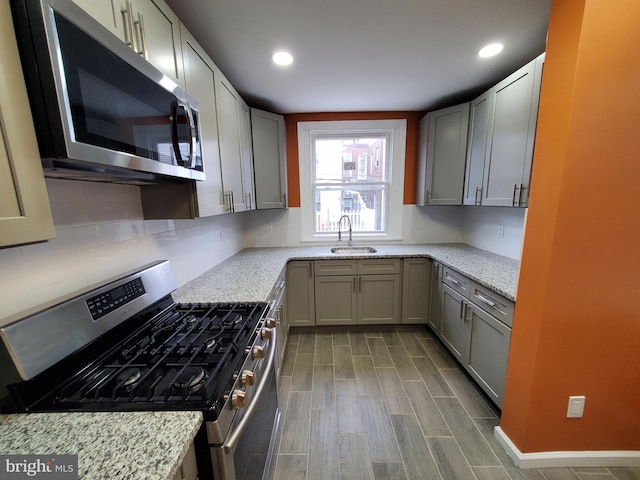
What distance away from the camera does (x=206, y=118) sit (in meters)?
1.49

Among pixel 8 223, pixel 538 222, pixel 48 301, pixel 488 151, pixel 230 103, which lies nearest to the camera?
pixel 8 223

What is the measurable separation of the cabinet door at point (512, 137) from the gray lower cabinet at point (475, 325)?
0.73 m

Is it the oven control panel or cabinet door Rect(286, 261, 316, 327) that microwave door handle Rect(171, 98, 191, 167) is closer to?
the oven control panel

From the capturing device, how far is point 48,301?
87cm

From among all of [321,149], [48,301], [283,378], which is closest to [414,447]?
[283,378]

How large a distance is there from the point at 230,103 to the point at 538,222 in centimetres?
211

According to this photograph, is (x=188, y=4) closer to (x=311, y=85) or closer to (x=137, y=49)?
(x=137, y=49)

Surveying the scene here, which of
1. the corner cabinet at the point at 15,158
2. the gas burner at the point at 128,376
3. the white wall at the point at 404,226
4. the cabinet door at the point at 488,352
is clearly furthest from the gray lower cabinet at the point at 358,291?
the corner cabinet at the point at 15,158

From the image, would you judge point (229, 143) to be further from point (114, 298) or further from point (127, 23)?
point (114, 298)

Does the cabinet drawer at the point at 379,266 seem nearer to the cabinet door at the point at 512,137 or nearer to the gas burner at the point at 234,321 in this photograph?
the cabinet door at the point at 512,137

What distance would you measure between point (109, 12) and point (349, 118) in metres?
2.45

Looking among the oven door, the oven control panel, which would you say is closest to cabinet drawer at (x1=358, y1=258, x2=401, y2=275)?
the oven door

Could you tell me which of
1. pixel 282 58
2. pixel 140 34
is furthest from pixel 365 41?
pixel 140 34

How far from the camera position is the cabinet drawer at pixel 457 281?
2014 millimetres
